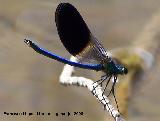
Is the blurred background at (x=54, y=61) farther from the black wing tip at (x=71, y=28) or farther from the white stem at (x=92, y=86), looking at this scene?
the black wing tip at (x=71, y=28)

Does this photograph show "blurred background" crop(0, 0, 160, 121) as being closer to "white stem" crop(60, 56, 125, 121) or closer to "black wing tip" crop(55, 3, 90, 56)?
"white stem" crop(60, 56, 125, 121)

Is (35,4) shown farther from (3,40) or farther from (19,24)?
(3,40)

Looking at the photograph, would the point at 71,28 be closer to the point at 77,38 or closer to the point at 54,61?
the point at 77,38

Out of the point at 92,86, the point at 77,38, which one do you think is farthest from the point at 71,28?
the point at 92,86

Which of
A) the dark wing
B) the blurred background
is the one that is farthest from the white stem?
the blurred background

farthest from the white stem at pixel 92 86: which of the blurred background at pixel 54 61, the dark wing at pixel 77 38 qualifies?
the blurred background at pixel 54 61

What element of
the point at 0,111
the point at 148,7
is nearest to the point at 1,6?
the point at 148,7
